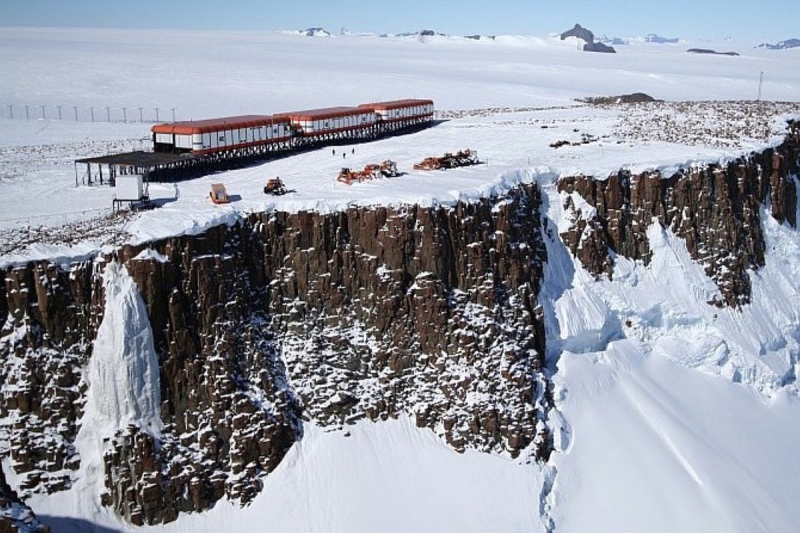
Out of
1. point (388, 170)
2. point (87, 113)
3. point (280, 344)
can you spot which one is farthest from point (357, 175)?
point (87, 113)

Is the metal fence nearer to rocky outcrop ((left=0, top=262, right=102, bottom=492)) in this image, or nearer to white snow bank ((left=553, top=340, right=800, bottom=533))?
rocky outcrop ((left=0, top=262, right=102, bottom=492))

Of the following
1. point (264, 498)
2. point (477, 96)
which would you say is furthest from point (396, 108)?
point (477, 96)

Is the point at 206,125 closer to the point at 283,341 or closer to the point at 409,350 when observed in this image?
the point at 283,341

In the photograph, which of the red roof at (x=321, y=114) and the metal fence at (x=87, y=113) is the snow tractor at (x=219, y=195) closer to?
the red roof at (x=321, y=114)

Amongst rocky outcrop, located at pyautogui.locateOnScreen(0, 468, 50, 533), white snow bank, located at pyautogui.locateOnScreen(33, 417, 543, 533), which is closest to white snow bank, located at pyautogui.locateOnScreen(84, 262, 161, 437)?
white snow bank, located at pyautogui.locateOnScreen(33, 417, 543, 533)

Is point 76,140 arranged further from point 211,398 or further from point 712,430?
point 712,430

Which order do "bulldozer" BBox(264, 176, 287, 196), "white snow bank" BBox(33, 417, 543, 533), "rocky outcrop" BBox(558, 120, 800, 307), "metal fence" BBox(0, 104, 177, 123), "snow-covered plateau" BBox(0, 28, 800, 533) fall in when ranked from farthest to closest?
"metal fence" BBox(0, 104, 177, 123), "rocky outcrop" BBox(558, 120, 800, 307), "bulldozer" BBox(264, 176, 287, 196), "white snow bank" BBox(33, 417, 543, 533), "snow-covered plateau" BBox(0, 28, 800, 533)
